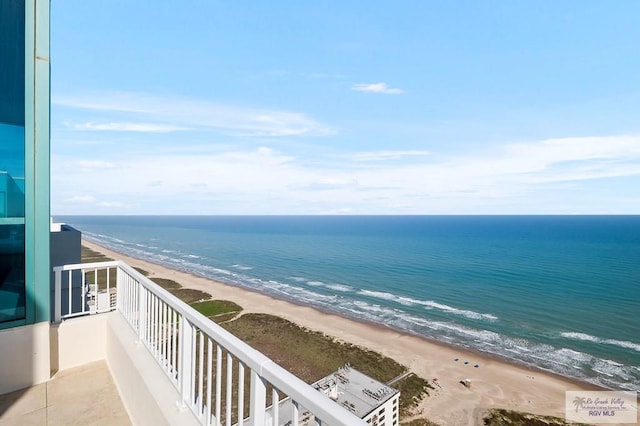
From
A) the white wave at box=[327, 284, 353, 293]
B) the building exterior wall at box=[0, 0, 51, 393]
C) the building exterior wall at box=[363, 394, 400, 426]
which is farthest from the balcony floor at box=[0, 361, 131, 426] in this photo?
the white wave at box=[327, 284, 353, 293]

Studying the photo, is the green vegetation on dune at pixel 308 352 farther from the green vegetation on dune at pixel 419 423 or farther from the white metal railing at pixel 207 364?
the white metal railing at pixel 207 364

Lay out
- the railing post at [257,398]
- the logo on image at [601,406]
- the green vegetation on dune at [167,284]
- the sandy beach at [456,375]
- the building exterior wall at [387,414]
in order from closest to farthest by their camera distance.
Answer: the railing post at [257,398], the building exterior wall at [387,414], the logo on image at [601,406], the sandy beach at [456,375], the green vegetation on dune at [167,284]

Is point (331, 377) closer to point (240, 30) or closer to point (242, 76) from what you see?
point (240, 30)

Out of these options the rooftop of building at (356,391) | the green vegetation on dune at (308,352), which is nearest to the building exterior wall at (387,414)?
the rooftop of building at (356,391)

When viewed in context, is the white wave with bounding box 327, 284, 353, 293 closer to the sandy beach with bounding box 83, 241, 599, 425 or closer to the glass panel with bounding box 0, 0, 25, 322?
the sandy beach with bounding box 83, 241, 599, 425

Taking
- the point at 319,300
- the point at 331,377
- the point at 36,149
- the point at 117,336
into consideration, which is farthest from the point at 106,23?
the point at 319,300
